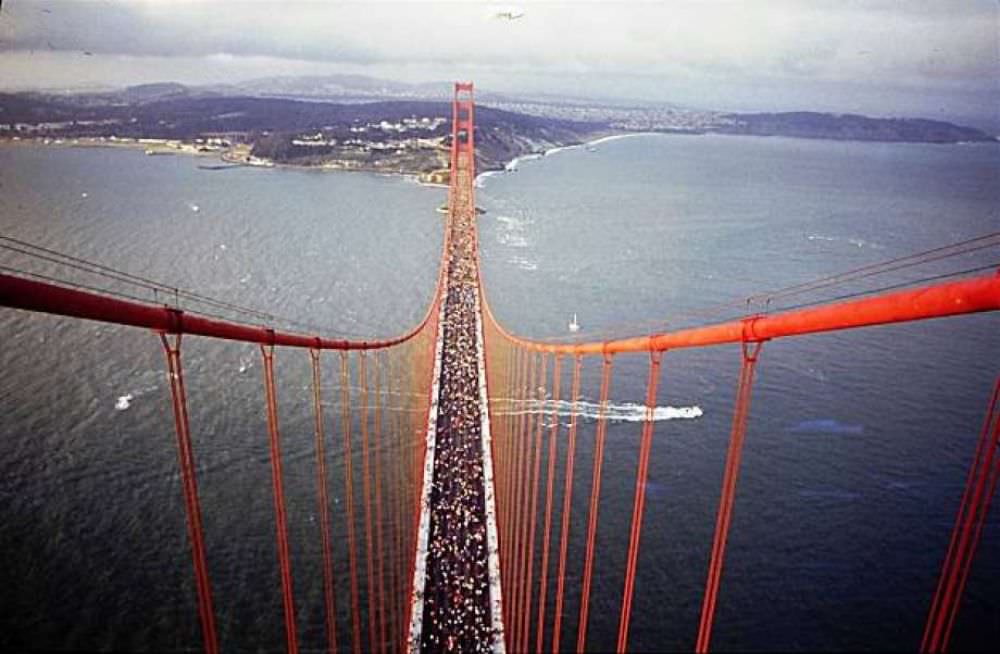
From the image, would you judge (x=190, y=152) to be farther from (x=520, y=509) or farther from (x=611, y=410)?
(x=520, y=509)

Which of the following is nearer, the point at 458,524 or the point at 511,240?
the point at 458,524

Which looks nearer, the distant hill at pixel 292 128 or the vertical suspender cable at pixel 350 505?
the vertical suspender cable at pixel 350 505

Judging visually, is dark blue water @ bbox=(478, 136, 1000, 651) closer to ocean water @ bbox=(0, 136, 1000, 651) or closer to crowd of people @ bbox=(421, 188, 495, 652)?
ocean water @ bbox=(0, 136, 1000, 651)

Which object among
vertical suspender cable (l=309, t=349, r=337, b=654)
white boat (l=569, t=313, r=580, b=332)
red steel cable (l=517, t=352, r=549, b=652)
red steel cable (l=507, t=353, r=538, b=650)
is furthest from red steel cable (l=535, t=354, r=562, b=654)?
white boat (l=569, t=313, r=580, b=332)

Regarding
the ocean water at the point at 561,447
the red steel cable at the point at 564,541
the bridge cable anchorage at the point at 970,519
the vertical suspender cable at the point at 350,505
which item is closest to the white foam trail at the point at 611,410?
the ocean water at the point at 561,447

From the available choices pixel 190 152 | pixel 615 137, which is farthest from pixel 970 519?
pixel 615 137

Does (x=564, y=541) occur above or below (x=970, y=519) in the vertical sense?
below

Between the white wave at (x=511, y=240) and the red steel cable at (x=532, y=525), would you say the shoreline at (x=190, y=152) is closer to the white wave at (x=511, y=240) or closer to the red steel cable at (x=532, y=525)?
the white wave at (x=511, y=240)
